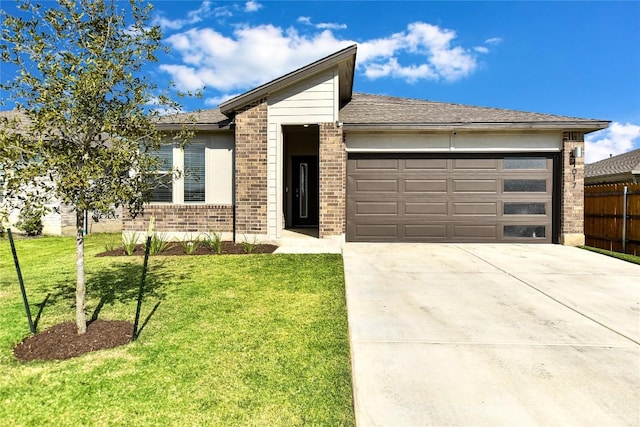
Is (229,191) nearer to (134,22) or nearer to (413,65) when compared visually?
(134,22)

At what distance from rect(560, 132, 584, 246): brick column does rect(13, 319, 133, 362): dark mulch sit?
1058cm

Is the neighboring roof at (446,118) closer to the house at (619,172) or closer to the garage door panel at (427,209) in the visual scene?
the garage door panel at (427,209)

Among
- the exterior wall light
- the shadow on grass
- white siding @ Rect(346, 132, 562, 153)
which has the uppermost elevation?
white siding @ Rect(346, 132, 562, 153)

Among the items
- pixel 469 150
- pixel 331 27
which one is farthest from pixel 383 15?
pixel 469 150

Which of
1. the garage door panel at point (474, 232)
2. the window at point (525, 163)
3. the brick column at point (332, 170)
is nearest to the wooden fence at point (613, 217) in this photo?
the window at point (525, 163)

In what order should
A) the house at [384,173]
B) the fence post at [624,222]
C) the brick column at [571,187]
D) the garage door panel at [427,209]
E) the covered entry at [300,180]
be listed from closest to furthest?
the fence post at [624,222] → the house at [384,173] → the brick column at [571,187] → the garage door panel at [427,209] → the covered entry at [300,180]

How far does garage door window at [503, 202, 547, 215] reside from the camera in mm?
9938

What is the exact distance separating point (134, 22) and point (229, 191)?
6564 millimetres

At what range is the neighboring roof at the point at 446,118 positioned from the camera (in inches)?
370

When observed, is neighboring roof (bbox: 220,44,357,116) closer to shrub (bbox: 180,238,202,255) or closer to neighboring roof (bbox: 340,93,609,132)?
neighboring roof (bbox: 340,93,609,132)

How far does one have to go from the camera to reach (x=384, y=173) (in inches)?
398

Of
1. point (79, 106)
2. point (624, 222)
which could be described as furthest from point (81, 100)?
point (624, 222)

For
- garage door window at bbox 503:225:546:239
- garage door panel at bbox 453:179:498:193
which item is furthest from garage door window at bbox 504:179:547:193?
garage door window at bbox 503:225:546:239

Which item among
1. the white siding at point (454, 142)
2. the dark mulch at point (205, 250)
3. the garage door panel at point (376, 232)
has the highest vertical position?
the white siding at point (454, 142)
